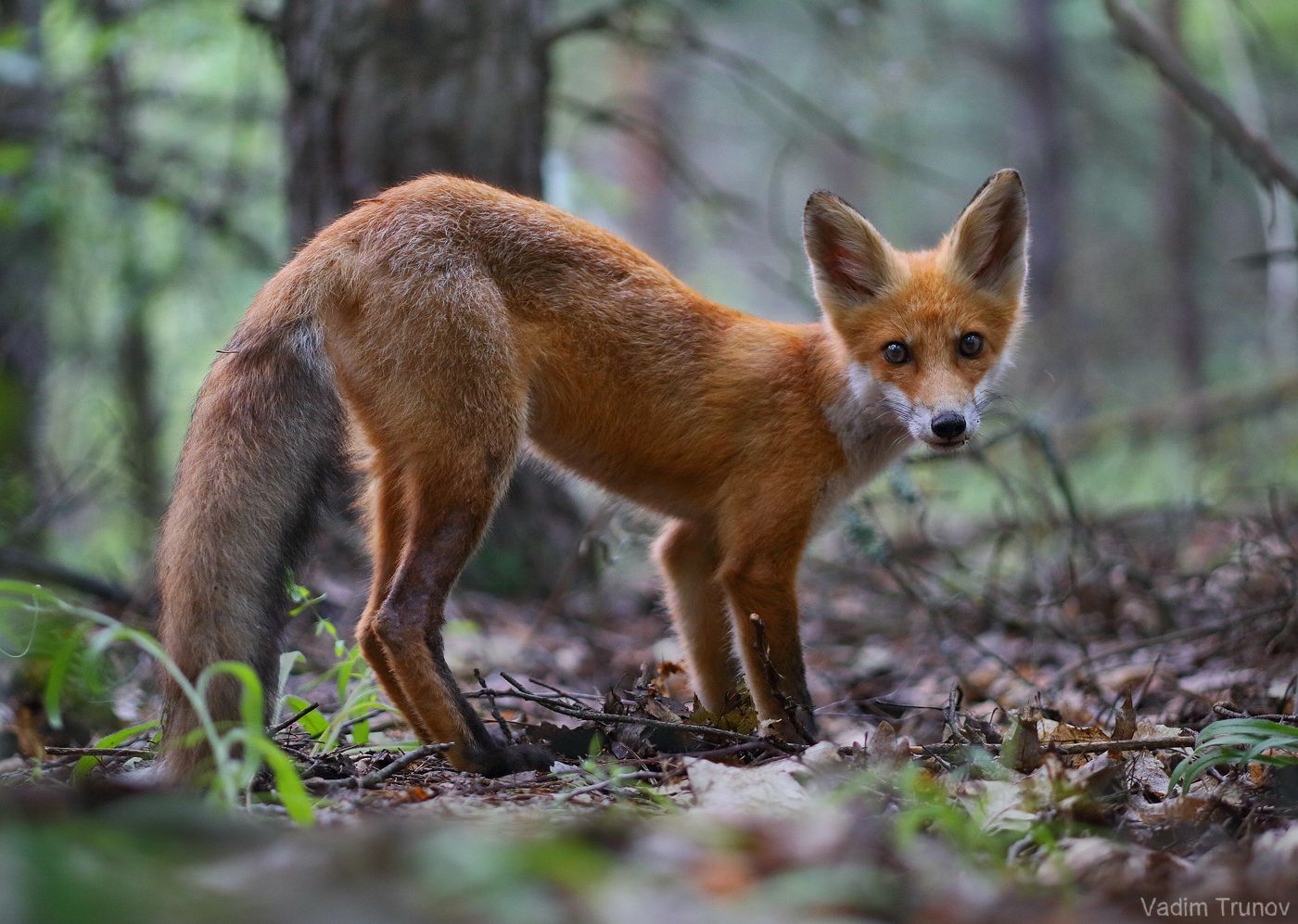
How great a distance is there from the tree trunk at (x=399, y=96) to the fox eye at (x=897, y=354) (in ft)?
10.3

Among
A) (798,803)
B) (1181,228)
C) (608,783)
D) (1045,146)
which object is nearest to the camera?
(798,803)

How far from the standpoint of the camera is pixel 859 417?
4984 millimetres

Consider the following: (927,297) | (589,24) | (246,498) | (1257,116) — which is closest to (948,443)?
(927,297)

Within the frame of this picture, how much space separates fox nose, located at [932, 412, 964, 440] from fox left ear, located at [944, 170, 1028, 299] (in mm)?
977

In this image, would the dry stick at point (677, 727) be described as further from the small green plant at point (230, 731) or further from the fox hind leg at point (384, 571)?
the small green plant at point (230, 731)

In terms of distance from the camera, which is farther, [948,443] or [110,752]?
[948,443]

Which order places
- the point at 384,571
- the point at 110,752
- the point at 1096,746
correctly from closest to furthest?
the point at 1096,746
the point at 110,752
the point at 384,571

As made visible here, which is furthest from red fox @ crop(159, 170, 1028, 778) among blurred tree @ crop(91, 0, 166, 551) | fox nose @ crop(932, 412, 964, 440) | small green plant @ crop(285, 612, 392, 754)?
blurred tree @ crop(91, 0, 166, 551)

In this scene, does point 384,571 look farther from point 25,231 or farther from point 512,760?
point 25,231

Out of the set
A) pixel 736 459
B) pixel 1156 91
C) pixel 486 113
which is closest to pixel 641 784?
pixel 736 459

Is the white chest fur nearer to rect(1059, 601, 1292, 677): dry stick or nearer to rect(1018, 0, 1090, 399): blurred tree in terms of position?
rect(1059, 601, 1292, 677): dry stick

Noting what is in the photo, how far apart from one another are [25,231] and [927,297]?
273 inches

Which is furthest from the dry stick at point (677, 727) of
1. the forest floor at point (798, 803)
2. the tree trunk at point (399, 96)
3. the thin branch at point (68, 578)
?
the tree trunk at point (399, 96)

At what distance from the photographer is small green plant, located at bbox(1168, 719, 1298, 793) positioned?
3225mm
